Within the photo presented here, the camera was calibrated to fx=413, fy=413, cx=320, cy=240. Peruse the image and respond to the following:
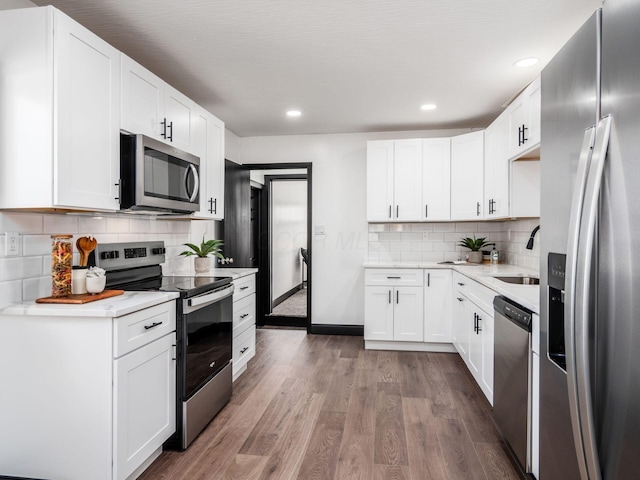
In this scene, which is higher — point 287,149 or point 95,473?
point 287,149

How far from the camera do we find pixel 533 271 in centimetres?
348

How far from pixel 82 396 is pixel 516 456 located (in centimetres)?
212

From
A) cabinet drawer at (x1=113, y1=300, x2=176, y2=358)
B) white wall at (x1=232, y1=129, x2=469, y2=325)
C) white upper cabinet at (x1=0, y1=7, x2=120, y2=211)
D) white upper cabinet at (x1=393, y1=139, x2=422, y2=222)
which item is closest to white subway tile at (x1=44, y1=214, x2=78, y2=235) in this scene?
white upper cabinet at (x1=0, y1=7, x2=120, y2=211)

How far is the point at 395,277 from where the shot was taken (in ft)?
13.9

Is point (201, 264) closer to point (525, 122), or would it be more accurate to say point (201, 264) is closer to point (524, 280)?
point (524, 280)

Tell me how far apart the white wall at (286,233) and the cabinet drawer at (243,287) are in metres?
2.22

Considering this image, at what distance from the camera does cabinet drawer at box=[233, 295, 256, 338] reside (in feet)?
10.7

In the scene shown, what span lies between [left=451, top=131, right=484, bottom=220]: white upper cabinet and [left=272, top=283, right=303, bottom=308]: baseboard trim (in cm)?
313

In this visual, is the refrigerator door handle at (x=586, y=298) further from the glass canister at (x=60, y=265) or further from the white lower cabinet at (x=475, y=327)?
the glass canister at (x=60, y=265)

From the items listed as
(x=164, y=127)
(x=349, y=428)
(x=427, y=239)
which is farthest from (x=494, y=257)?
(x=164, y=127)

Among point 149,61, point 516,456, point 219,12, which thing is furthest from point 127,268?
point 516,456

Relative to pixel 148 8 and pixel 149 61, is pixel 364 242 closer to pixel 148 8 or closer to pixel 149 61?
pixel 149 61

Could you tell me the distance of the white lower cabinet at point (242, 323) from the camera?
3268 mm

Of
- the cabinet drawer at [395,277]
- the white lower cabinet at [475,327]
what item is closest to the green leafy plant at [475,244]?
the white lower cabinet at [475,327]
